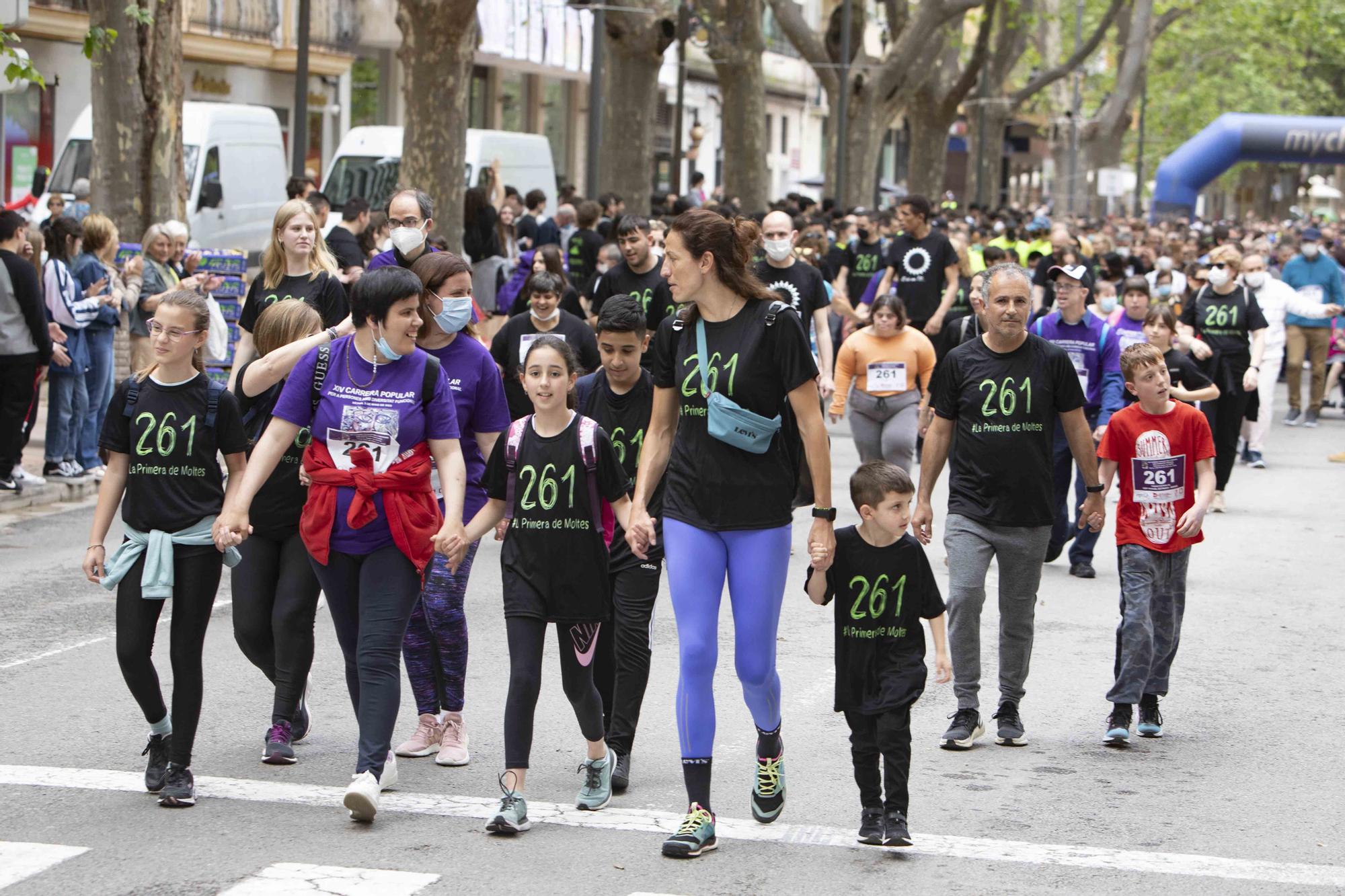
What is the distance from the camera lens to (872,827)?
603cm

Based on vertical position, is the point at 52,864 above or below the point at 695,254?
below

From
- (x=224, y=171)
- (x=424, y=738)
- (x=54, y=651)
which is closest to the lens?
(x=424, y=738)

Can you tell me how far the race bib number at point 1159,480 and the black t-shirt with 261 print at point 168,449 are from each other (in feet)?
11.4

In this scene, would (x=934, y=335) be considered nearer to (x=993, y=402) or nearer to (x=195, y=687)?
(x=993, y=402)

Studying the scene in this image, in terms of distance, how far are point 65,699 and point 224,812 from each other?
1.81 metres

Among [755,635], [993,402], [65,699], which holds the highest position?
[993,402]

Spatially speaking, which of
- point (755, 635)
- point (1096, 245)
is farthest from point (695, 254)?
point (1096, 245)

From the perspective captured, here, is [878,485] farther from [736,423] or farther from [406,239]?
[406,239]

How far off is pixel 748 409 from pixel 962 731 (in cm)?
200

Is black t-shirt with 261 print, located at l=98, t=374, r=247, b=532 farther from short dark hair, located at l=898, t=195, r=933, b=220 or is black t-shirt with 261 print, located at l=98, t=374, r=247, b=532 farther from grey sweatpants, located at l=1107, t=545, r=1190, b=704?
short dark hair, located at l=898, t=195, r=933, b=220

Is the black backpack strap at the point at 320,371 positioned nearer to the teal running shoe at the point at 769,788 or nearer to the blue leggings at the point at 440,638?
the blue leggings at the point at 440,638

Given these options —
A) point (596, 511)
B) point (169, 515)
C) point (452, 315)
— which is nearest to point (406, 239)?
point (452, 315)

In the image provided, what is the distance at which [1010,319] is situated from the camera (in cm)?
726

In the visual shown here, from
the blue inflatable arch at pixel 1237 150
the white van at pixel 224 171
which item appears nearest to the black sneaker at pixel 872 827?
the white van at pixel 224 171
